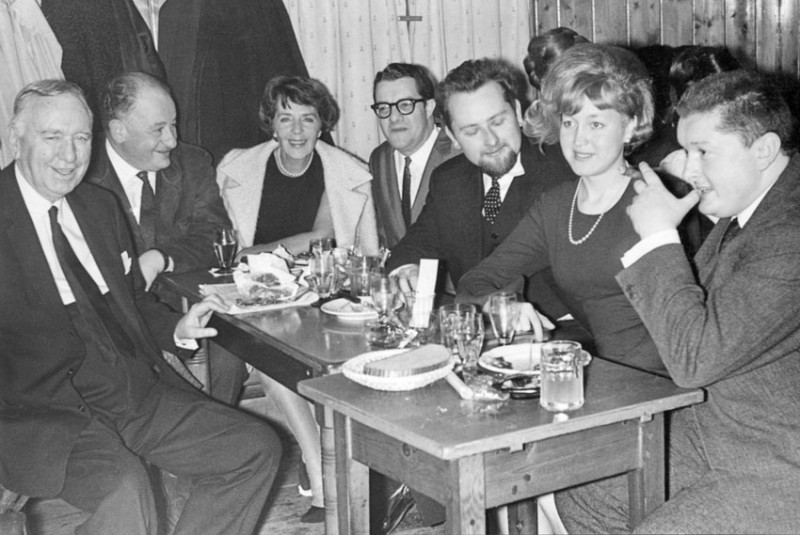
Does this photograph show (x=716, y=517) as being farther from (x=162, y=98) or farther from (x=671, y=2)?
(x=671, y=2)

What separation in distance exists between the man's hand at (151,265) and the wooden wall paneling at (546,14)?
2.73 m

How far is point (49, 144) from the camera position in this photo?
106 inches

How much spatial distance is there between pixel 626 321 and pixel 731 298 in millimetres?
655

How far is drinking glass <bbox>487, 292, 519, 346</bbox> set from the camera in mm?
2107

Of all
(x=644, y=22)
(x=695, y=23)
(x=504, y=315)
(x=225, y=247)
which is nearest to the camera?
(x=504, y=315)

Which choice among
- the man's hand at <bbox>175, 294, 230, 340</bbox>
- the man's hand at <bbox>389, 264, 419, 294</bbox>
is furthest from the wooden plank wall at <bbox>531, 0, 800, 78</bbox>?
the man's hand at <bbox>175, 294, 230, 340</bbox>

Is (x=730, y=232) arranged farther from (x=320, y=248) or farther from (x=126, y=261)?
(x=126, y=261)

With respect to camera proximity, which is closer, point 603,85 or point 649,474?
point 649,474

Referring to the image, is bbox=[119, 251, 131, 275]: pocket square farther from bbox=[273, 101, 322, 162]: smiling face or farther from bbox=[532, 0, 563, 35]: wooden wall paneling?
bbox=[532, 0, 563, 35]: wooden wall paneling

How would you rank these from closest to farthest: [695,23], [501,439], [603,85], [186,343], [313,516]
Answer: [501,439]
[603,85]
[186,343]
[313,516]
[695,23]

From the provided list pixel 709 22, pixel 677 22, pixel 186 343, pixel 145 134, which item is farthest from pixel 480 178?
pixel 709 22

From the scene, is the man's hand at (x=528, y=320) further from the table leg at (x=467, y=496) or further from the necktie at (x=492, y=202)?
the necktie at (x=492, y=202)

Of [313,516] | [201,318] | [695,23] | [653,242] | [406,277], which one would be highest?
[695,23]

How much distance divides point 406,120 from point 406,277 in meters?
1.50
